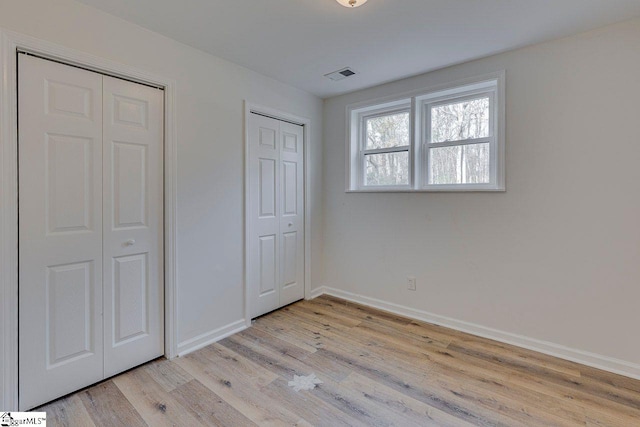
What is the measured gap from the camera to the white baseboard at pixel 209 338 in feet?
7.81

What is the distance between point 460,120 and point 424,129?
34 cm

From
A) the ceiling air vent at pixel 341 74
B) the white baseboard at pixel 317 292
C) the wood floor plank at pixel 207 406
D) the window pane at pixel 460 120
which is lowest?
the wood floor plank at pixel 207 406

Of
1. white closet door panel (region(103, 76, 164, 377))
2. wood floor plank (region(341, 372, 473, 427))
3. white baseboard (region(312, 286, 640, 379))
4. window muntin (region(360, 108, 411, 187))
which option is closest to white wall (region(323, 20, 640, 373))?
white baseboard (region(312, 286, 640, 379))

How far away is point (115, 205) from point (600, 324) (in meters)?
3.55

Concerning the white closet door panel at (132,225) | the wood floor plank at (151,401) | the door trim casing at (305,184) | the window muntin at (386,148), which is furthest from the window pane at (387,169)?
the wood floor plank at (151,401)

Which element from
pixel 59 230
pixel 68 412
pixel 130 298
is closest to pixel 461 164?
pixel 130 298

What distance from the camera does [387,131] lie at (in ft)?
10.9

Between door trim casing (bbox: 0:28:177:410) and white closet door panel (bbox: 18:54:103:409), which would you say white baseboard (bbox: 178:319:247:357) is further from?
door trim casing (bbox: 0:28:177:410)

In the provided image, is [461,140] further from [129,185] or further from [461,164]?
[129,185]

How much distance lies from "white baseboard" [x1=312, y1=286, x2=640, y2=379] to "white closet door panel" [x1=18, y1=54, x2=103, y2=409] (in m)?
2.52

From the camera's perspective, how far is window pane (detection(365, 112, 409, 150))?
10.5 feet

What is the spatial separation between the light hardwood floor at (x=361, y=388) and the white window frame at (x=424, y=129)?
4.65ft

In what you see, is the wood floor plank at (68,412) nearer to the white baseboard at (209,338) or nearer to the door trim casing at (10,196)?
the door trim casing at (10,196)

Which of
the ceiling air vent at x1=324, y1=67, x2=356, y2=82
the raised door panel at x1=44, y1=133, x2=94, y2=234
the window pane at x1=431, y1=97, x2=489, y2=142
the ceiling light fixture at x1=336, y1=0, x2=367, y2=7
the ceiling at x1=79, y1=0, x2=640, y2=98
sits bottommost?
the raised door panel at x1=44, y1=133, x2=94, y2=234
